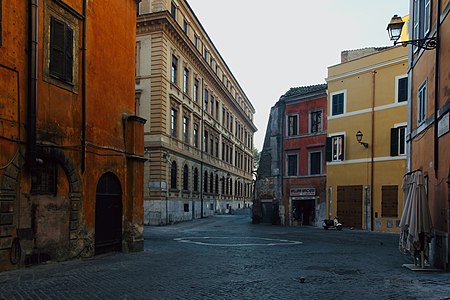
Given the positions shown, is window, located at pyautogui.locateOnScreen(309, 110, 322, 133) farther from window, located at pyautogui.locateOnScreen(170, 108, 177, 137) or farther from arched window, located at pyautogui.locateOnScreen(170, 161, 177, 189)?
arched window, located at pyautogui.locateOnScreen(170, 161, 177, 189)

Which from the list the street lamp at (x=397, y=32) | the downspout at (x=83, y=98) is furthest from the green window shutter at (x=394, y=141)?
the downspout at (x=83, y=98)

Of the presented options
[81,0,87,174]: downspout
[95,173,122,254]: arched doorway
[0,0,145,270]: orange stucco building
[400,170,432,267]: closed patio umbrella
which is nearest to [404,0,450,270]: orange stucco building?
[400,170,432,267]: closed patio umbrella

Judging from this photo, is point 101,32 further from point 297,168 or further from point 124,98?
point 297,168

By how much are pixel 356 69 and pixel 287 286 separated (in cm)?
2272

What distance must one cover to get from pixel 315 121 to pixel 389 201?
910 centimetres

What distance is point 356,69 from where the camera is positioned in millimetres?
28500

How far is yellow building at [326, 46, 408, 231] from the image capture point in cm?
2589

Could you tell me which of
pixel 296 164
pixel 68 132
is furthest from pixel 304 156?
pixel 68 132

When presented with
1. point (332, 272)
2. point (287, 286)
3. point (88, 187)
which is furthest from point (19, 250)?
point (332, 272)

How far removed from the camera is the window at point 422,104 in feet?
41.4

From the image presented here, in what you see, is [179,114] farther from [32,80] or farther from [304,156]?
[32,80]

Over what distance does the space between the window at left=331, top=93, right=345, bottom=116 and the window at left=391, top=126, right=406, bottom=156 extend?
4.23 metres

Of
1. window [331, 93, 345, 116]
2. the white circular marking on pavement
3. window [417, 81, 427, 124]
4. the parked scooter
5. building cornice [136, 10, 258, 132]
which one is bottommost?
the parked scooter

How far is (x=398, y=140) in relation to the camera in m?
25.9
